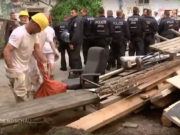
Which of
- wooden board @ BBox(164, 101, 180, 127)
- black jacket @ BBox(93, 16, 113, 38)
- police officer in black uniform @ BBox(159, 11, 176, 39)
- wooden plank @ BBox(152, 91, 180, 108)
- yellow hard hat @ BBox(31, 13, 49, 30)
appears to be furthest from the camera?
police officer in black uniform @ BBox(159, 11, 176, 39)

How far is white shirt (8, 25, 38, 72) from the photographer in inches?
191

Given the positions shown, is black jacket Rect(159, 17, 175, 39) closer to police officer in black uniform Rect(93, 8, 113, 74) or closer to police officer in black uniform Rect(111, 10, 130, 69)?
police officer in black uniform Rect(111, 10, 130, 69)

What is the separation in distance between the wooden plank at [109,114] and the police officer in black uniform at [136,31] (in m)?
4.51

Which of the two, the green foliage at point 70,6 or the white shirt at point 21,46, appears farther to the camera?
the green foliage at point 70,6

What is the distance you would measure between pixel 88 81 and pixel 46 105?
1.19m

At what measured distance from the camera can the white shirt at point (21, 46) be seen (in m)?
4.84

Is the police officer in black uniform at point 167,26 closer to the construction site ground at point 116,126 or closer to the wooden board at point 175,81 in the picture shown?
the construction site ground at point 116,126

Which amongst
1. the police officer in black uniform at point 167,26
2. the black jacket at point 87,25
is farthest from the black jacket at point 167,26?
the black jacket at point 87,25

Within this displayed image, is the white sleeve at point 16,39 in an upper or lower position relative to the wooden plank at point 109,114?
upper

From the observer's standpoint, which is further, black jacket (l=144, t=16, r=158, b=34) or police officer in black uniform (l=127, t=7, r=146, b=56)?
black jacket (l=144, t=16, r=158, b=34)

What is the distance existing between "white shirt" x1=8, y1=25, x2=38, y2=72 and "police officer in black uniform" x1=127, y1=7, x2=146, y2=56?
489 cm

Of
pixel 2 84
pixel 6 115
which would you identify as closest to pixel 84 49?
pixel 2 84

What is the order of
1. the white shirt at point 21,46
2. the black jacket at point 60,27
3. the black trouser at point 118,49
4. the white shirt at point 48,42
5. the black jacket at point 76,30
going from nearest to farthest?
1. the white shirt at point 21,46
2. the white shirt at point 48,42
3. the black jacket at point 76,30
4. the black trouser at point 118,49
5. the black jacket at point 60,27

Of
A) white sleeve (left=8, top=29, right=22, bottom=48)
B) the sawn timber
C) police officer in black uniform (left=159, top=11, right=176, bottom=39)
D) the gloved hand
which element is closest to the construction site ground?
→ the sawn timber
